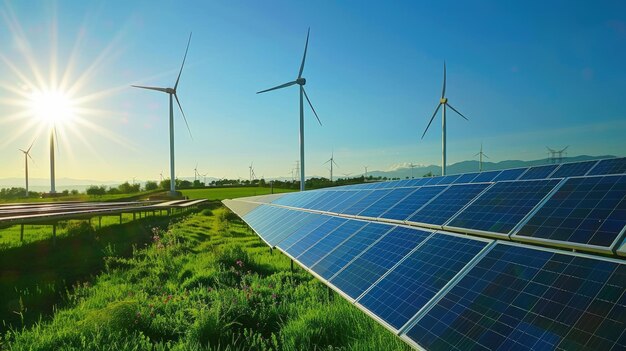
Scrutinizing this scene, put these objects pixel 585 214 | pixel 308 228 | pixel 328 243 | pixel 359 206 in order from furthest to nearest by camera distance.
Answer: pixel 359 206 → pixel 308 228 → pixel 328 243 → pixel 585 214

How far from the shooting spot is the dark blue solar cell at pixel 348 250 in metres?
7.26

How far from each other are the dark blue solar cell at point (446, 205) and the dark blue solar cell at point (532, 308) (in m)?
3.00

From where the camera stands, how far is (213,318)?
693cm

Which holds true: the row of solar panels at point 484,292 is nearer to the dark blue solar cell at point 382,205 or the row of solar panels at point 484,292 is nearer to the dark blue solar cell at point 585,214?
the dark blue solar cell at point 585,214

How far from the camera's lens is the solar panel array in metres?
3.54

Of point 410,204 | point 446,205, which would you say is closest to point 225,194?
point 410,204

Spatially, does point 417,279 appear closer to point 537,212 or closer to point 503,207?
point 537,212

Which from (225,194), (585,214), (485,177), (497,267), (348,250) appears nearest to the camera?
(497,267)

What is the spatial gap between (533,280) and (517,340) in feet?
3.08

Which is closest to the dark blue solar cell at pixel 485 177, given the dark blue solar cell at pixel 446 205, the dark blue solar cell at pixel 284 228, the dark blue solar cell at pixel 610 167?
the dark blue solar cell at pixel 610 167

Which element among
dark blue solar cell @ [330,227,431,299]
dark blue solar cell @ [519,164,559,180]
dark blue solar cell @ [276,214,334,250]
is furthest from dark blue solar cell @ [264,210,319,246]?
dark blue solar cell @ [519,164,559,180]

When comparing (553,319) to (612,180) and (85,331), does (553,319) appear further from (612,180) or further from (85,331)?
(85,331)

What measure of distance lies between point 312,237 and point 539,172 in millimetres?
12735

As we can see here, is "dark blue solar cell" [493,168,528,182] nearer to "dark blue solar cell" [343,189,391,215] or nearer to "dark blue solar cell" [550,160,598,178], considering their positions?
"dark blue solar cell" [550,160,598,178]
